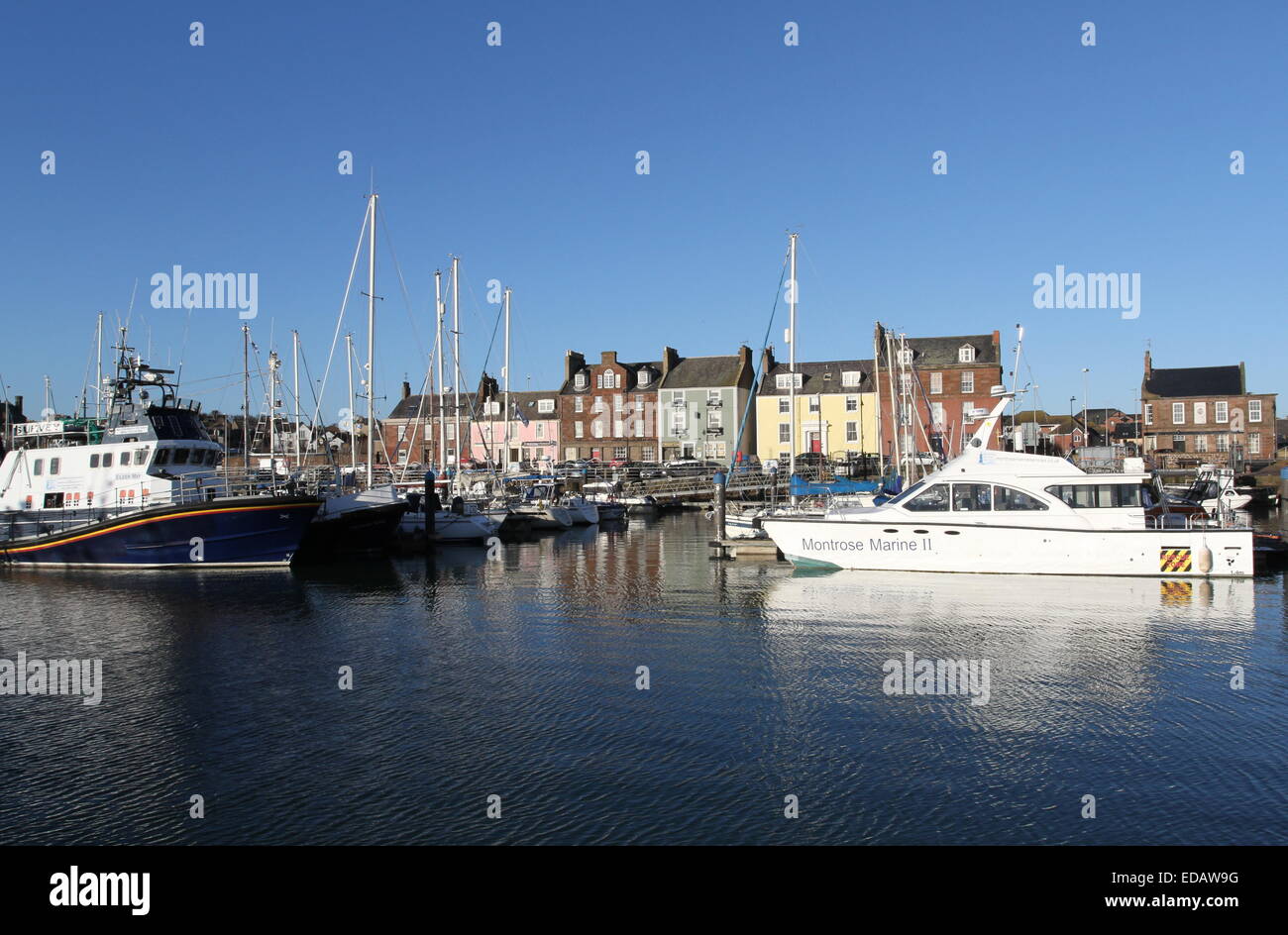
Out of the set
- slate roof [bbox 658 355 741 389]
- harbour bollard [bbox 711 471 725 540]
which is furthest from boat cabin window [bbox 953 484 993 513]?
slate roof [bbox 658 355 741 389]

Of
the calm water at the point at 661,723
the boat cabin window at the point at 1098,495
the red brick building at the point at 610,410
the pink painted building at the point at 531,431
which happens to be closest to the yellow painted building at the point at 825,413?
the red brick building at the point at 610,410

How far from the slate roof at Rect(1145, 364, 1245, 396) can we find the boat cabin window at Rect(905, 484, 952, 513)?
65.5 m

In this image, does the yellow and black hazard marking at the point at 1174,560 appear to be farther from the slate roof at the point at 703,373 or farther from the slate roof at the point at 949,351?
the slate roof at the point at 703,373

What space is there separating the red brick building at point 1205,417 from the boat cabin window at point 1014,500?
60679mm

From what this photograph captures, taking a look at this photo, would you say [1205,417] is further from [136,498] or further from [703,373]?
[136,498]

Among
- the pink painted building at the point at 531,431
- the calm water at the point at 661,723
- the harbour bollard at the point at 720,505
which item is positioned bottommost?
the calm water at the point at 661,723

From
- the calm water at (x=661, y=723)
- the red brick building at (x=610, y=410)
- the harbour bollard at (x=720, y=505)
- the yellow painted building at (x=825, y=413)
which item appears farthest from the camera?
the red brick building at (x=610, y=410)

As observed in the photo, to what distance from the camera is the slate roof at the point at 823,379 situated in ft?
254

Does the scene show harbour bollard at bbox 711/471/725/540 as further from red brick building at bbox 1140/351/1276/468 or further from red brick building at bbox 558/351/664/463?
red brick building at bbox 1140/351/1276/468

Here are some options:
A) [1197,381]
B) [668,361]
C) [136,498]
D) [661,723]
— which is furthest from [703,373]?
[661,723]

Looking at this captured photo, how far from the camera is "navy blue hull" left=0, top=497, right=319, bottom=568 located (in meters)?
30.3

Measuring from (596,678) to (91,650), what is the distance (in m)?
10.1

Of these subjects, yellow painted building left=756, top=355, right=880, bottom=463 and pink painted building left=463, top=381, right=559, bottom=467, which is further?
pink painted building left=463, top=381, right=559, bottom=467
